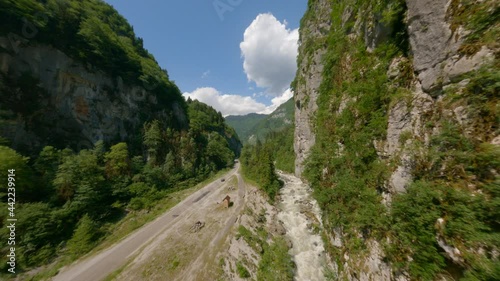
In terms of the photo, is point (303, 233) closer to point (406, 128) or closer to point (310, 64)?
point (406, 128)

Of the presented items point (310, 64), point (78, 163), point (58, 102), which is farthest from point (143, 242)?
point (310, 64)

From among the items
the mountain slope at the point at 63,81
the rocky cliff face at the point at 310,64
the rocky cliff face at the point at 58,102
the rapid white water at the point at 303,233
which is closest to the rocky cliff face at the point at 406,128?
the rapid white water at the point at 303,233

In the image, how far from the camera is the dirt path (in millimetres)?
13516

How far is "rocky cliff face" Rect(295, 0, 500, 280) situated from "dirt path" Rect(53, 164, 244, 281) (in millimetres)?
15931

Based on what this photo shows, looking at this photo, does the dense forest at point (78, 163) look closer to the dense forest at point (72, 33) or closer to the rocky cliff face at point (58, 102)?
the dense forest at point (72, 33)

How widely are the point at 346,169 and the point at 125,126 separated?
43.8 metres

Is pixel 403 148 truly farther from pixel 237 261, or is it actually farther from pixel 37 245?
pixel 37 245

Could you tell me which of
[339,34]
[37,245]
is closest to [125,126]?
[37,245]

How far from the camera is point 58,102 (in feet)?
88.7

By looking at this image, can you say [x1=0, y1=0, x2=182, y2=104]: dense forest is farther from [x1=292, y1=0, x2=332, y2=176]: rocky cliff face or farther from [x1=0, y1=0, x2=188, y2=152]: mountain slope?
[x1=292, y1=0, x2=332, y2=176]: rocky cliff face

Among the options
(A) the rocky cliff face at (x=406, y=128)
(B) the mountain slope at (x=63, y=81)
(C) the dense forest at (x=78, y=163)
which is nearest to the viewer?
(A) the rocky cliff face at (x=406, y=128)

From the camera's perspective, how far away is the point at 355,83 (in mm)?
12484

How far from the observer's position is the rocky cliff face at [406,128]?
549cm

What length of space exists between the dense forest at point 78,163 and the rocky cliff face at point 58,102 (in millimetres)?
241
